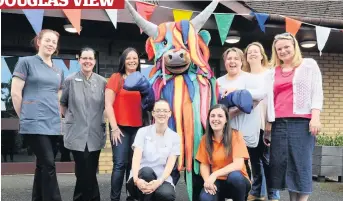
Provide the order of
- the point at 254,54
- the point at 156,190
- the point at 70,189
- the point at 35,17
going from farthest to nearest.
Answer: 1. the point at 70,189
2. the point at 35,17
3. the point at 254,54
4. the point at 156,190

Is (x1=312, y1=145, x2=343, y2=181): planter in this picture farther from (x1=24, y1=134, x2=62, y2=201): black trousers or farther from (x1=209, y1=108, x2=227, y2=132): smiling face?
(x1=24, y1=134, x2=62, y2=201): black trousers

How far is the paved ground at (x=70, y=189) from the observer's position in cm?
492

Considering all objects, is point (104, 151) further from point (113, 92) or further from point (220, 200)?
point (220, 200)

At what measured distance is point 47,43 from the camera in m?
3.71

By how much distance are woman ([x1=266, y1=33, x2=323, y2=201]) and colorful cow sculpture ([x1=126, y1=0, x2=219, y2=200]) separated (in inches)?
23.5

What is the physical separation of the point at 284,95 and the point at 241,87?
491mm

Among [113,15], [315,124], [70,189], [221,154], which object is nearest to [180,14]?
[113,15]

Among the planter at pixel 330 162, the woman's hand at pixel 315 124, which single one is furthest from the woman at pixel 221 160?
the planter at pixel 330 162


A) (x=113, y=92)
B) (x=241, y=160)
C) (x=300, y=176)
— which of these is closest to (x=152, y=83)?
(x=113, y=92)

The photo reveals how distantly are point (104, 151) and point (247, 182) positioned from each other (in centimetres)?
399

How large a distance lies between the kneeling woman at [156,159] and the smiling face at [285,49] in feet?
3.46

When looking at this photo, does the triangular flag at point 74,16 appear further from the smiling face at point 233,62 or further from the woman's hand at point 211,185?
the woman's hand at point 211,185

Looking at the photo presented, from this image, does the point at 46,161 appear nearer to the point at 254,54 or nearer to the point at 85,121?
the point at 85,121

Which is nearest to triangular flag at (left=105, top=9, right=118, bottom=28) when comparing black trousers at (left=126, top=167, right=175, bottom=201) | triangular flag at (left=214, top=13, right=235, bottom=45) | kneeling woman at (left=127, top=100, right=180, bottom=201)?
triangular flag at (left=214, top=13, right=235, bottom=45)
